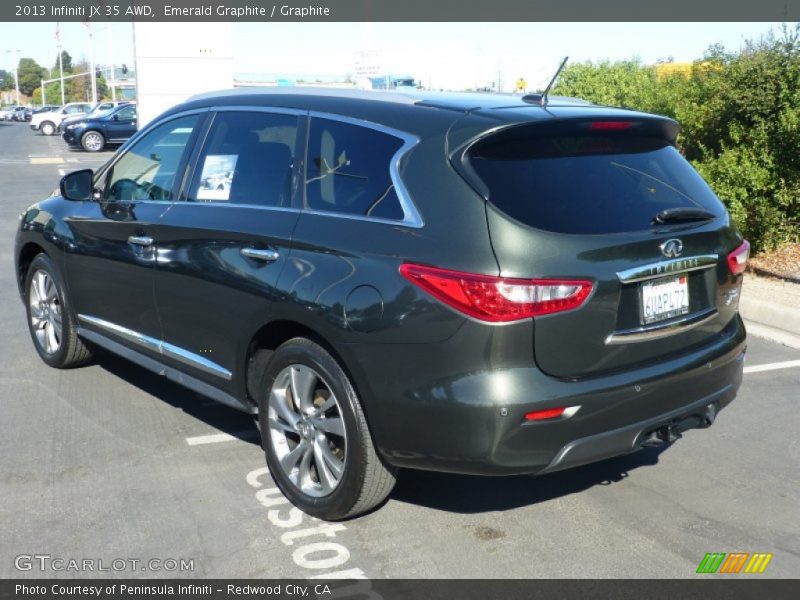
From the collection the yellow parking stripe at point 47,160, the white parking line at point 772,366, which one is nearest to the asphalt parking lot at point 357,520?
the white parking line at point 772,366

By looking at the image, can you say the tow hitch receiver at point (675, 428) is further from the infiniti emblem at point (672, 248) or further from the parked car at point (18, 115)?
the parked car at point (18, 115)

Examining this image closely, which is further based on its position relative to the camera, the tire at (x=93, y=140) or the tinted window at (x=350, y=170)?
the tire at (x=93, y=140)

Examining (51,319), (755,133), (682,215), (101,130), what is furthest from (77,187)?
(101,130)

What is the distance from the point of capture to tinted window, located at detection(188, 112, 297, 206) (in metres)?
4.49

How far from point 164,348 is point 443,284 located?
219cm

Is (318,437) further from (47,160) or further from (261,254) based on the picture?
(47,160)

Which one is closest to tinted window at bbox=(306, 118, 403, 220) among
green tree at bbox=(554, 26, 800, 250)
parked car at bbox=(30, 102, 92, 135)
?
green tree at bbox=(554, 26, 800, 250)

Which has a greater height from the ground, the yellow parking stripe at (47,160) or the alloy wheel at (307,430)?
the alloy wheel at (307,430)

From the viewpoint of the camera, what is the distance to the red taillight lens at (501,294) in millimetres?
3475

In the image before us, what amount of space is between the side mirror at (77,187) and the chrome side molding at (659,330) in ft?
12.0

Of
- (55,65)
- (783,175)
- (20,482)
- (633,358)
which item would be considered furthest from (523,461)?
(55,65)

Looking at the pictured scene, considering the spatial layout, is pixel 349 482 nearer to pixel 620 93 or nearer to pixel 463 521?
pixel 463 521

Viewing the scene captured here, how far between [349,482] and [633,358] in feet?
4.34

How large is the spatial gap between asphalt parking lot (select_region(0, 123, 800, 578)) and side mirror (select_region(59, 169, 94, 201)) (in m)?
1.29
